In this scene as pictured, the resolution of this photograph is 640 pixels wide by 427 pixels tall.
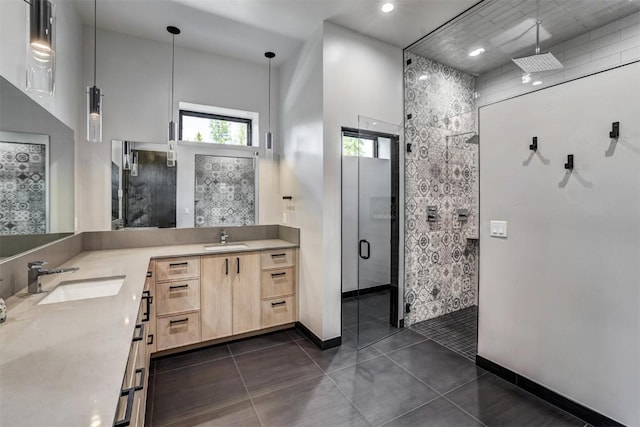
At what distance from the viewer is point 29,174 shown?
171cm

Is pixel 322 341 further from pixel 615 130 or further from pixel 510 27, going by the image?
pixel 510 27

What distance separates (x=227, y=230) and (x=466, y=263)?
9.96ft

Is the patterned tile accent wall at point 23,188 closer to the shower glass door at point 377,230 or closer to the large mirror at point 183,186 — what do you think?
the large mirror at point 183,186

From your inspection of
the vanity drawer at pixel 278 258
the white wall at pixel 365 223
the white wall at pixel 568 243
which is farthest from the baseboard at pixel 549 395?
the vanity drawer at pixel 278 258

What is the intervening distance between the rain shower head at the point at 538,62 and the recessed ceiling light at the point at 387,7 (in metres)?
1.40

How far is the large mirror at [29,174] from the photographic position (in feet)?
4.93

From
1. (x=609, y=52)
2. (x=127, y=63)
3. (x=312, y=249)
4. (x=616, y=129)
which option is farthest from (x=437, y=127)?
(x=127, y=63)

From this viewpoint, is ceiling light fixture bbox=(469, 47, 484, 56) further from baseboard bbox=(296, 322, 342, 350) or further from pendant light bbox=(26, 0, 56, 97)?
pendant light bbox=(26, 0, 56, 97)

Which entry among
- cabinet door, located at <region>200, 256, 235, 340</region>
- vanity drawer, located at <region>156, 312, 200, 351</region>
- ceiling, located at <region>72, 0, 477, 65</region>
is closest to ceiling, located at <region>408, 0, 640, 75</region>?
ceiling, located at <region>72, 0, 477, 65</region>

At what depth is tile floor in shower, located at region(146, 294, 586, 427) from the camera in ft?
6.36

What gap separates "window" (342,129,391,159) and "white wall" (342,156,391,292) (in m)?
0.05

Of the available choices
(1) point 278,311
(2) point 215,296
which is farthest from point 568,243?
(2) point 215,296

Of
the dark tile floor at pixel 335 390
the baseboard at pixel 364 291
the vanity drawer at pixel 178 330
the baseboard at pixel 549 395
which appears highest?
the baseboard at pixel 364 291

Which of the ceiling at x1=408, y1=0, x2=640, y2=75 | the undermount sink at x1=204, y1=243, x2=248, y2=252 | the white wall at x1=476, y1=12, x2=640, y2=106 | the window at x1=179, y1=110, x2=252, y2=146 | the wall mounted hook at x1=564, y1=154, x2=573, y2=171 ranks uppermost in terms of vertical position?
the ceiling at x1=408, y1=0, x2=640, y2=75
